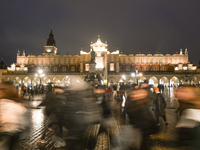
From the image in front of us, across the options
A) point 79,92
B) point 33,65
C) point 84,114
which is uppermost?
point 33,65

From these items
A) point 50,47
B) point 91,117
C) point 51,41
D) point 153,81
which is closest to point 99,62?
point 153,81

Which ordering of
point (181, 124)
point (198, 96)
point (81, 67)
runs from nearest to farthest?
point (181, 124) < point (198, 96) < point (81, 67)

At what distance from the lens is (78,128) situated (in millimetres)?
5742

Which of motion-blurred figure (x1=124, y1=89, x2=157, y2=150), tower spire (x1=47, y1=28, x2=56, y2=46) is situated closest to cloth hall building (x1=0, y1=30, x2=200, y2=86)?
tower spire (x1=47, y1=28, x2=56, y2=46)

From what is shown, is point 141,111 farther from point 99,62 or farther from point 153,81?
point 99,62

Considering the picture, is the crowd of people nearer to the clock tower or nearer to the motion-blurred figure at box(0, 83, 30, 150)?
the motion-blurred figure at box(0, 83, 30, 150)

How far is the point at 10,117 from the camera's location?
3.33 metres

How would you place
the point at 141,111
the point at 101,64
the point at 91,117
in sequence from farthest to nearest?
1. the point at 101,64
2. the point at 91,117
3. the point at 141,111

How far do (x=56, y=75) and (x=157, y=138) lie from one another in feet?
162

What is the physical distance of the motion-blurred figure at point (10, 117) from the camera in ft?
10.2

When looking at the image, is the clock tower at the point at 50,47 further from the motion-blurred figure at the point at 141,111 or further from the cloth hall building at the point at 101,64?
the motion-blurred figure at the point at 141,111

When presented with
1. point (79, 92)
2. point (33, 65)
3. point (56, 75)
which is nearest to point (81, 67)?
point (56, 75)

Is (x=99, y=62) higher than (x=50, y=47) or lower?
lower

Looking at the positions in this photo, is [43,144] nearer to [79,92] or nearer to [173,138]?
[79,92]
